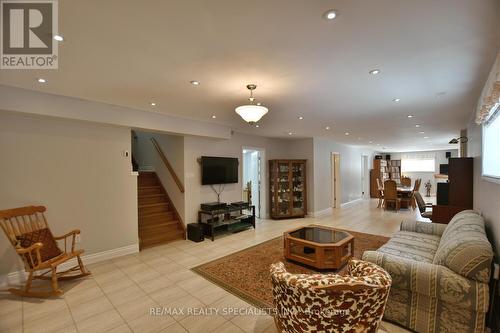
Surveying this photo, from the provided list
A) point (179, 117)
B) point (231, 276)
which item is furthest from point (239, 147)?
point (231, 276)

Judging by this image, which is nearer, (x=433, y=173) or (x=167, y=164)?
(x=167, y=164)

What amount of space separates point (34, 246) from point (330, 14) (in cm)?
367

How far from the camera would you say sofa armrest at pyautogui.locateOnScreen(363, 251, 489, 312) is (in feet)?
5.53

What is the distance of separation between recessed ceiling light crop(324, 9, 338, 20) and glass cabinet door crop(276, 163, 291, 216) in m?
5.35

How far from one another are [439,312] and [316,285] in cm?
135

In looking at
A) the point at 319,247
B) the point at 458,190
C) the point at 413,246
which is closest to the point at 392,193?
the point at 458,190

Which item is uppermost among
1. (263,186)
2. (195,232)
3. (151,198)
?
(263,186)

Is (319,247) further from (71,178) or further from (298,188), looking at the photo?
(298,188)

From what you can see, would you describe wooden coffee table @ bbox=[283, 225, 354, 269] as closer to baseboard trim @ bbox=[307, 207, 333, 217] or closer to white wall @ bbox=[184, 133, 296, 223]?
white wall @ bbox=[184, 133, 296, 223]

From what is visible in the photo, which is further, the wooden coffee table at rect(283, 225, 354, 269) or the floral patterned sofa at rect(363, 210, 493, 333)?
the wooden coffee table at rect(283, 225, 354, 269)

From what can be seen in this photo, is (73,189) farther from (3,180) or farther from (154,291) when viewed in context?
(154,291)

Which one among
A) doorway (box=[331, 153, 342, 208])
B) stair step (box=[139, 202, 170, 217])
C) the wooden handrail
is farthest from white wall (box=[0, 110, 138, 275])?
doorway (box=[331, 153, 342, 208])

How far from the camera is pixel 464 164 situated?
3986mm

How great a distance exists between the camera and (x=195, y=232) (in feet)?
15.0
